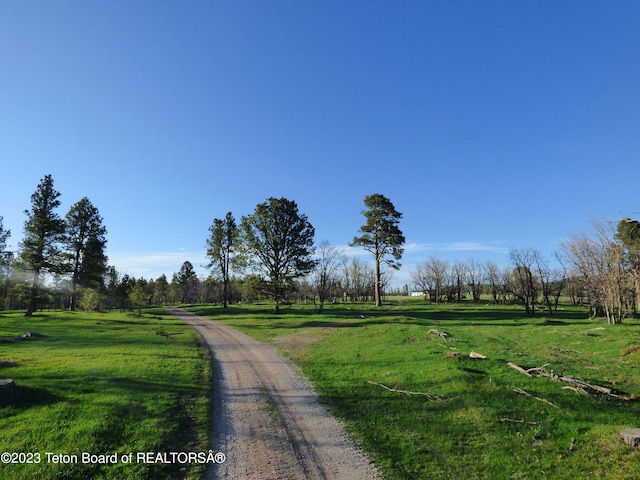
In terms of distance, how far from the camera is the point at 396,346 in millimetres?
19391

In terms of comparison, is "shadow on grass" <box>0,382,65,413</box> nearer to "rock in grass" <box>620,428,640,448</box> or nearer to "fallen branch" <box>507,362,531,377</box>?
"rock in grass" <box>620,428,640,448</box>

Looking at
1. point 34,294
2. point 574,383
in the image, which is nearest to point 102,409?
point 574,383

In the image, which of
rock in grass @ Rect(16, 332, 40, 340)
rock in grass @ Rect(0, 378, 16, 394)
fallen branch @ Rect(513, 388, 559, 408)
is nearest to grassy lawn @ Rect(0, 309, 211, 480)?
rock in grass @ Rect(0, 378, 16, 394)

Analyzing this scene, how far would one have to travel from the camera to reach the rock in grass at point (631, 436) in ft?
23.7

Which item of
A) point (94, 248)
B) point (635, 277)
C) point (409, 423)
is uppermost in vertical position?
point (94, 248)

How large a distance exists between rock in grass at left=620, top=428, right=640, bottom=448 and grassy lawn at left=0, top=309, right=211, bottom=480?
9.47m

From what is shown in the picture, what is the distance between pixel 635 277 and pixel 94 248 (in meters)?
64.6

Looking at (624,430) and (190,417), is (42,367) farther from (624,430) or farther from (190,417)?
(624,430)

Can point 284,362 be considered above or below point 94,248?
below

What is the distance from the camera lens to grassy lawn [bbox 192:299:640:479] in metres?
7.11

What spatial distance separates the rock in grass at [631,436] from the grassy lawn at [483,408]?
171 mm

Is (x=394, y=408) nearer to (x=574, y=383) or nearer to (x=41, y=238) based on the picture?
(x=574, y=383)

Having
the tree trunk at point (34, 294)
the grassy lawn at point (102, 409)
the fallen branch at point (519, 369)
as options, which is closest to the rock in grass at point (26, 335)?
the grassy lawn at point (102, 409)

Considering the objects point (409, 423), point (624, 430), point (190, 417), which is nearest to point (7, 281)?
point (190, 417)
